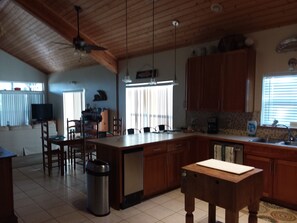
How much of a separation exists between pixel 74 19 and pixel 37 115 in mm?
5605

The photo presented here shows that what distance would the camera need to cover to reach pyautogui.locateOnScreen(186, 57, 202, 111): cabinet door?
4.43 m

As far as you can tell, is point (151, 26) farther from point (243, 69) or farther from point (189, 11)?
point (243, 69)

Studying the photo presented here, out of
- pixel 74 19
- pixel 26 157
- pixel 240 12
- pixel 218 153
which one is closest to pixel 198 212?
pixel 218 153

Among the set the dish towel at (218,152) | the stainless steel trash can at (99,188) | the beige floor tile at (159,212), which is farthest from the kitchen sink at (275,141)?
the stainless steel trash can at (99,188)

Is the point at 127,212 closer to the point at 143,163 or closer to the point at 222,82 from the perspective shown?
the point at 143,163

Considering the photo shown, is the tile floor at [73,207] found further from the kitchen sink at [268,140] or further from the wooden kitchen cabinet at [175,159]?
the kitchen sink at [268,140]

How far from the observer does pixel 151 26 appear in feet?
15.2

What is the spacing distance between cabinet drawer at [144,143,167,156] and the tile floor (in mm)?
723

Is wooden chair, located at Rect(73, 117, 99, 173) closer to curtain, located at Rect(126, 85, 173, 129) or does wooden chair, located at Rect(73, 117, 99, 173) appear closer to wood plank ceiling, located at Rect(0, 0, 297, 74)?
curtain, located at Rect(126, 85, 173, 129)

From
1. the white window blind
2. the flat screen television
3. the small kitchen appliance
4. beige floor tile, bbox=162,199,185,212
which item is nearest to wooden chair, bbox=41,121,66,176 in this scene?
beige floor tile, bbox=162,199,185,212

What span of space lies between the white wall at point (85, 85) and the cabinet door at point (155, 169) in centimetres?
337

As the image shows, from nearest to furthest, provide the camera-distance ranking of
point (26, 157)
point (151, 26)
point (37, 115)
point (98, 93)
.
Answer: point (151, 26) < point (26, 157) < point (98, 93) < point (37, 115)

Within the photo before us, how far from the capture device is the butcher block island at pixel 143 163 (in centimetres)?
327

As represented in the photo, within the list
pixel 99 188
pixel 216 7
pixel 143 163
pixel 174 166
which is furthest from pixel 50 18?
pixel 174 166
